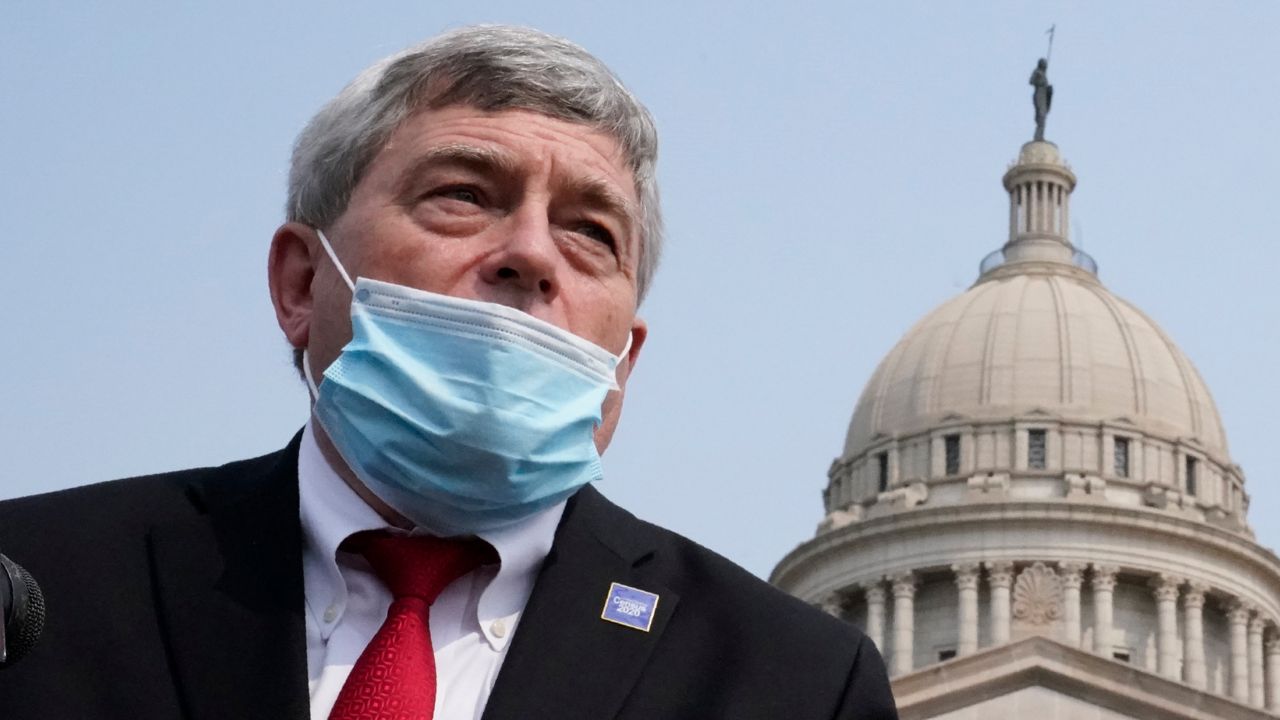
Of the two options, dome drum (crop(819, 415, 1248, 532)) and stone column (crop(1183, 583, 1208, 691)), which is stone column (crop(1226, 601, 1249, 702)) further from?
dome drum (crop(819, 415, 1248, 532))

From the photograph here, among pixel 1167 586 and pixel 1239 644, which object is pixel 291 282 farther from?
pixel 1239 644

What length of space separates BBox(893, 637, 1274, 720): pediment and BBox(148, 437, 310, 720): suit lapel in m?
52.6

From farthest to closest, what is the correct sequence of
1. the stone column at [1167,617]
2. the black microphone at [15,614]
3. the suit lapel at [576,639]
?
the stone column at [1167,617]
the suit lapel at [576,639]
the black microphone at [15,614]

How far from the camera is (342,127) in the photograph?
5410 mm

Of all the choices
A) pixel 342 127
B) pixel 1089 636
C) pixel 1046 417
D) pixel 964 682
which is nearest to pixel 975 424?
pixel 1046 417

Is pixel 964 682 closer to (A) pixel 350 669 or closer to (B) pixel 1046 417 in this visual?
(B) pixel 1046 417

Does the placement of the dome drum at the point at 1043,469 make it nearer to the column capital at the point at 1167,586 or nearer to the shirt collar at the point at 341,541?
the column capital at the point at 1167,586

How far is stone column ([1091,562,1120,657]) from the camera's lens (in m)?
79.8

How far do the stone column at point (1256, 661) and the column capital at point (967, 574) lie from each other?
8.50 m

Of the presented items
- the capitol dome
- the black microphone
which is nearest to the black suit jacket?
the black microphone

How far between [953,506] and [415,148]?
75931 millimetres

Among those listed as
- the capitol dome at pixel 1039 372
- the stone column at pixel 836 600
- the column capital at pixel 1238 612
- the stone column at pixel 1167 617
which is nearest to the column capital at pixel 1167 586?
the stone column at pixel 1167 617

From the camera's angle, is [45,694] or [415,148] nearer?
[45,694]

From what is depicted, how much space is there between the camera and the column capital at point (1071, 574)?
7919cm
